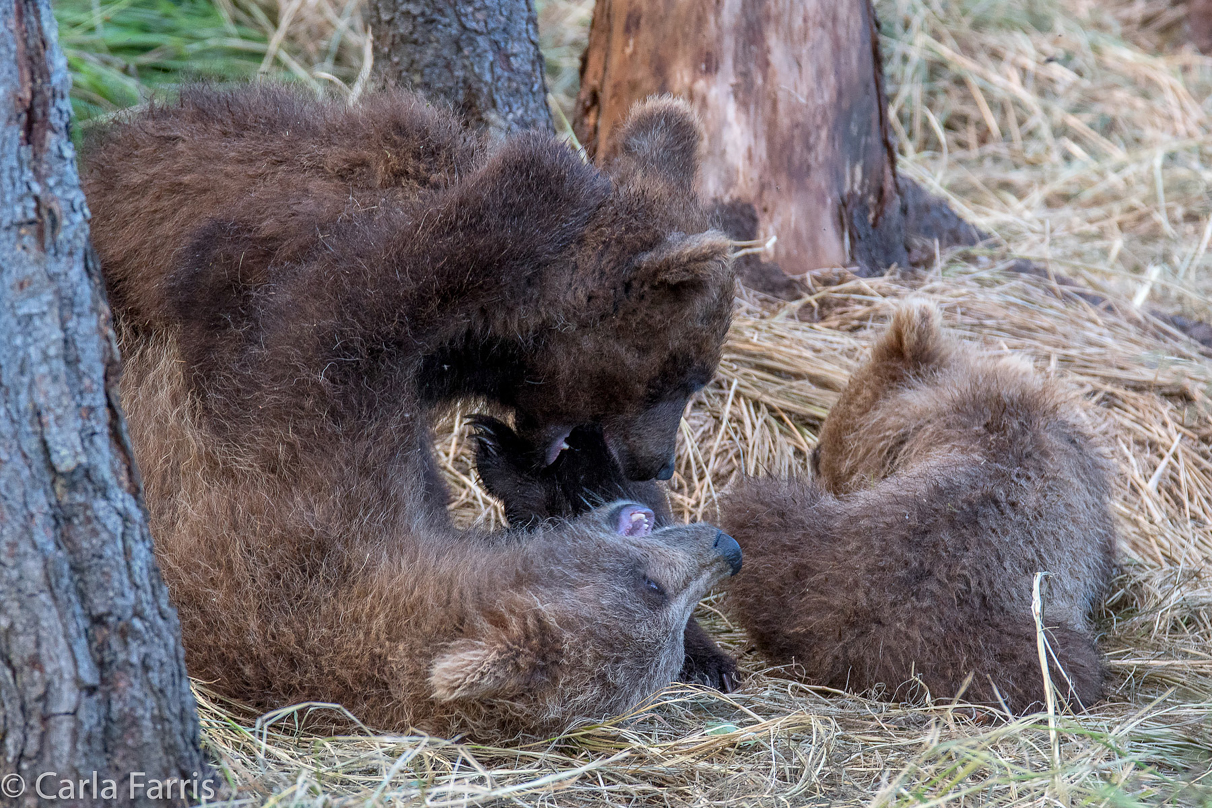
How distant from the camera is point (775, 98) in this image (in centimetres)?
521

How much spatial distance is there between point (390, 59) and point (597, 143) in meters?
1.23

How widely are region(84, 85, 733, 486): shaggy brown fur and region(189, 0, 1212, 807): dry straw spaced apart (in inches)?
34.2

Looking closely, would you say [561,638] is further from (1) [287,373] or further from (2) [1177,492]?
(2) [1177,492]

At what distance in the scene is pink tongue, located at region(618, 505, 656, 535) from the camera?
3607 millimetres

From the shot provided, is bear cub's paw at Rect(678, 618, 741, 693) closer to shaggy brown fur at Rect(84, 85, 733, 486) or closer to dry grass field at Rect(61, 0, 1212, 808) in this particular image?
dry grass field at Rect(61, 0, 1212, 808)

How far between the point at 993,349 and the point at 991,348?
0.18 m

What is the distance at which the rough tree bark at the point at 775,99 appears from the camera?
17.0 ft

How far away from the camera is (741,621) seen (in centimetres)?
362

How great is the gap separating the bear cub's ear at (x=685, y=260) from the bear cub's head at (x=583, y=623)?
800mm

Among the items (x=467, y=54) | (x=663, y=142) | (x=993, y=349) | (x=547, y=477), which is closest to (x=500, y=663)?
(x=547, y=477)

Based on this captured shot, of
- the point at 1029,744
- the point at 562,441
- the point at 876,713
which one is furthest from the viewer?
the point at 562,441

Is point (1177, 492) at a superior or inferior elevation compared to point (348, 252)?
inferior

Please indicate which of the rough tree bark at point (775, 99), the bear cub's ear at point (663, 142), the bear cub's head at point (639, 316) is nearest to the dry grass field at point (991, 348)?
the rough tree bark at point (775, 99)

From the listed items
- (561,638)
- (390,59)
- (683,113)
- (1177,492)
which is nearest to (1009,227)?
(1177,492)
